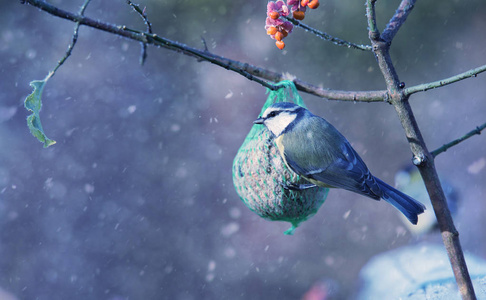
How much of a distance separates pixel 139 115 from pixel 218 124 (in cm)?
73

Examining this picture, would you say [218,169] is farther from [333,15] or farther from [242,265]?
[333,15]

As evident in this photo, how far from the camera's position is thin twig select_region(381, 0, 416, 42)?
127 centimetres

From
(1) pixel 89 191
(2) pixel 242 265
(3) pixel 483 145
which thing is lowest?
(1) pixel 89 191

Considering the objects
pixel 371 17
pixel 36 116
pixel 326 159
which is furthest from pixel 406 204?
pixel 36 116

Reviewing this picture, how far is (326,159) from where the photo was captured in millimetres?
1584

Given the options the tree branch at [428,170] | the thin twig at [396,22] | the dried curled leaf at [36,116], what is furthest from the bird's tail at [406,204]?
the dried curled leaf at [36,116]

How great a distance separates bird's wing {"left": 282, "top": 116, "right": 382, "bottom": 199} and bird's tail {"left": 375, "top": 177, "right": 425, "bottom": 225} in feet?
0.13

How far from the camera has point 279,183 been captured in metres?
1.69

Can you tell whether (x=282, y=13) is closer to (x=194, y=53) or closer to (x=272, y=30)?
(x=272, y=30)

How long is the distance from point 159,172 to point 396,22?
3884mm

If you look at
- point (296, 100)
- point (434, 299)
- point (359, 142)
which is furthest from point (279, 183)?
point (359, 142)

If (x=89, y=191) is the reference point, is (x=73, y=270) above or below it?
below

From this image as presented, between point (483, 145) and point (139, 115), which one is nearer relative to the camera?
point (483, 145)

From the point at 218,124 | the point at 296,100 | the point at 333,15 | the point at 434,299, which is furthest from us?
the point at 218,124
